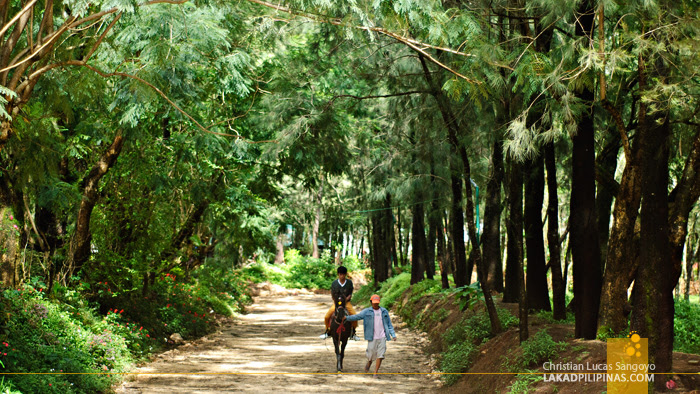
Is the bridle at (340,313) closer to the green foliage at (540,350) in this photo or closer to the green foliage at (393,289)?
the green foliage at (540,350)

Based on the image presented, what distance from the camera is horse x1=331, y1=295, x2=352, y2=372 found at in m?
11.7

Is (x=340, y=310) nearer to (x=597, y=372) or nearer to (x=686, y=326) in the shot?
(x=597, y=372)

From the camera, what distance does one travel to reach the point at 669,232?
741 cm

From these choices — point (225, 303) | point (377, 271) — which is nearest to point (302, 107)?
point (225, 303)

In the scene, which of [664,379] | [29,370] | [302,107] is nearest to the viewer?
[664,379]

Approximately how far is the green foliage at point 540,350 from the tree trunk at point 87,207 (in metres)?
8.48

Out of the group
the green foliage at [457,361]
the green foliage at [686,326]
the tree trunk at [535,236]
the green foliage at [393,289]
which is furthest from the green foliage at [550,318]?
the green foliage at [393,289]

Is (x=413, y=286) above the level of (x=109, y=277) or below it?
below

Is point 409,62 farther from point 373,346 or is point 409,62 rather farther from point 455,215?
point 373,346

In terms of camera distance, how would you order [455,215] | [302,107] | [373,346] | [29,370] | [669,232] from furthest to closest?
[455,215] → [302,107] → [373,346] → [29,370] → [669,232]

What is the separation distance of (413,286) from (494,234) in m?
8.36

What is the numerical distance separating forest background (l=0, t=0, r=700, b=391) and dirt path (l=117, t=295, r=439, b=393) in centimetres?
87

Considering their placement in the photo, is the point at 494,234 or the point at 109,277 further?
the point at 494,234

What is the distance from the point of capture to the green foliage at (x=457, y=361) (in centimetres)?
1048
